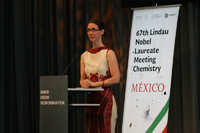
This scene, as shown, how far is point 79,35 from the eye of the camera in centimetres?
538

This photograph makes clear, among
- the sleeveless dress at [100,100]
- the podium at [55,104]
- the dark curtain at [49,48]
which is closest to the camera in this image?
the podium at [55,104]

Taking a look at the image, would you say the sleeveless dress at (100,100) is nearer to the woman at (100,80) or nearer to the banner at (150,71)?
the woman at (100,80)

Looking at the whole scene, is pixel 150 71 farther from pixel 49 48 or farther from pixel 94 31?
pixel 94 31

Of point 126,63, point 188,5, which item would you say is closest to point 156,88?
point 126,63

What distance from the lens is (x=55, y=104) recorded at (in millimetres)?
2379

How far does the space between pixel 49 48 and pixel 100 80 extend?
104 inches

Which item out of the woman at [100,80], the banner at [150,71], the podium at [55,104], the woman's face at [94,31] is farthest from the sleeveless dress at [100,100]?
the banner at [150,71]

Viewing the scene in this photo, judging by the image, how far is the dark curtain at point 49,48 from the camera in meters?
5.17

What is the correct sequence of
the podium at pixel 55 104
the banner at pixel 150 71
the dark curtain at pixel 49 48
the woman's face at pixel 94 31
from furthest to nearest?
the dark curtain at pixel 49 48 < the banner at pixel 150 71 < the woman's face at pixel 94 31 < the podium at pixel 55 104

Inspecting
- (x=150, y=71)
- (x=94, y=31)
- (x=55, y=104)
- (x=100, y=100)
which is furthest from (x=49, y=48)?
(x=55, y=104)

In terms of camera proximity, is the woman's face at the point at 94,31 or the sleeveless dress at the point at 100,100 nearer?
the sleeveless dress at the point at 100,100

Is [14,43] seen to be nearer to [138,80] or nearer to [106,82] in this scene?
[138,80]

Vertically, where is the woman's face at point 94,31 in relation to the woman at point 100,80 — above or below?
above

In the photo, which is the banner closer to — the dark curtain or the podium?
the dark curtain
